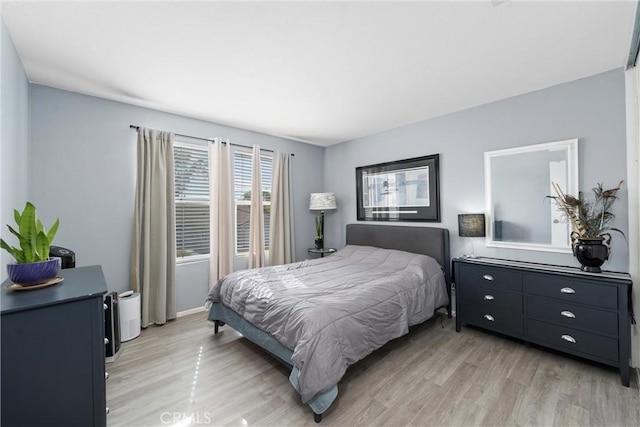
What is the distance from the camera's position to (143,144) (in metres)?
3.08

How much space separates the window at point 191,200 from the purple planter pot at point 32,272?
209 centimetres

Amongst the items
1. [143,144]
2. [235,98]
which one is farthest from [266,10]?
[143,144]

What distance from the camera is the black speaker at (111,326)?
2402 mm

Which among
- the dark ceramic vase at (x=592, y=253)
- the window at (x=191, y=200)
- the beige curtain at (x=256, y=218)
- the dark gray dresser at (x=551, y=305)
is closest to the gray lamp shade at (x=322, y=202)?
the beige curtain at (x=256, y=218)

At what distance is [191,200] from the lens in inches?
140

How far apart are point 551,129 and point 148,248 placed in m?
4.47

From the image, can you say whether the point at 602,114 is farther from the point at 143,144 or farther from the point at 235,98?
the point at 143,144

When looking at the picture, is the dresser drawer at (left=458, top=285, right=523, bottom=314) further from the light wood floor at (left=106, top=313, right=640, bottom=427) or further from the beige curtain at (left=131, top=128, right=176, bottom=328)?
the beige curtain at (left=131, top=128, right=176, bottom=328)

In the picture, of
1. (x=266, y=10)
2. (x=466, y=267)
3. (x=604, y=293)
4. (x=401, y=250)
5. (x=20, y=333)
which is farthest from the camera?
(x=401, y=250)

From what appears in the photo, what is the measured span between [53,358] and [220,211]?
2612 millimetres

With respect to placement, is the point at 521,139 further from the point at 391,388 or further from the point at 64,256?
the point at 64,256

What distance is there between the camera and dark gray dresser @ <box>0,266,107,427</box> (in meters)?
1.05

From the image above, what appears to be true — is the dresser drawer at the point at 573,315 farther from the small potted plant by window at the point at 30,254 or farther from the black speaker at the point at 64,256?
the black speaker at the point at 64,256

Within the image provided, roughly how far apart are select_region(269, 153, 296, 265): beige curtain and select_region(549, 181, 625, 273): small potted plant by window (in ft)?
11.1
